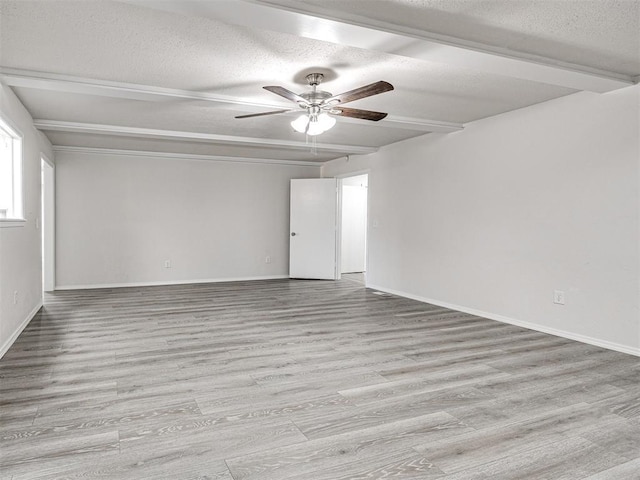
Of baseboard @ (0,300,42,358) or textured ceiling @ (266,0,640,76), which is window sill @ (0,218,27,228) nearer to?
baseboard @ (0,300,42,358)

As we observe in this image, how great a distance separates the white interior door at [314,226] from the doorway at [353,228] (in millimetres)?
1041

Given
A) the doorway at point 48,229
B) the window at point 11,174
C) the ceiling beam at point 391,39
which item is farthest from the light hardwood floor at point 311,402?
the doorway at point 48,229

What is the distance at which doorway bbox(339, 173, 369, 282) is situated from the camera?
893 centimetres

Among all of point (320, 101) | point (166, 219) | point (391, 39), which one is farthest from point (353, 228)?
point (391, 39)

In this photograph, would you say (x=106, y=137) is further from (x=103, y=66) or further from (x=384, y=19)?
(x=384, y=19)

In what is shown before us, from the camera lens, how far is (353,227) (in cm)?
904

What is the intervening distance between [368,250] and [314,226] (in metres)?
1.36

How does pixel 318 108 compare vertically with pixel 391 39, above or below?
below

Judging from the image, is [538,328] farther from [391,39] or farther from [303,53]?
[303,53]

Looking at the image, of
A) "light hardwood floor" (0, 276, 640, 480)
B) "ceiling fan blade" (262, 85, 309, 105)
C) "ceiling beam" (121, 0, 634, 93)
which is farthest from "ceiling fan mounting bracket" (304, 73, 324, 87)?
"light hardwood floor" (0, 276, 640, 480)

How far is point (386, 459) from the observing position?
1933mm

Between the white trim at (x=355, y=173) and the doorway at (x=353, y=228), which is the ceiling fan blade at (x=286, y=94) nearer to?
the white trim at (x=355, y=173)

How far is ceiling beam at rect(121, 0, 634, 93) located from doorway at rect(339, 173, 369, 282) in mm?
5781

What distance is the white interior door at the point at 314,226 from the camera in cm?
786
